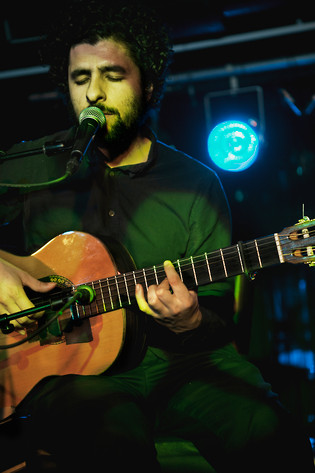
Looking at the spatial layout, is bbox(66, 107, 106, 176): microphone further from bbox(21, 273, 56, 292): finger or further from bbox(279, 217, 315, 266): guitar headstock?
bbox(279, 217, 315, 266): guitar headstock

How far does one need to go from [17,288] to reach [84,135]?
763 millimetres

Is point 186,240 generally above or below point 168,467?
above

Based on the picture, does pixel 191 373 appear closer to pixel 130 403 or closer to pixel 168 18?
pixel 130 403

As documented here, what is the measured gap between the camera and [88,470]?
171cm

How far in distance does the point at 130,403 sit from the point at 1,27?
10.7ft

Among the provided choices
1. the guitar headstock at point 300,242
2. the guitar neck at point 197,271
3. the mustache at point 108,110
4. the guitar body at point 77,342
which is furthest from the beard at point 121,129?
the guitar headstock at point 300,242

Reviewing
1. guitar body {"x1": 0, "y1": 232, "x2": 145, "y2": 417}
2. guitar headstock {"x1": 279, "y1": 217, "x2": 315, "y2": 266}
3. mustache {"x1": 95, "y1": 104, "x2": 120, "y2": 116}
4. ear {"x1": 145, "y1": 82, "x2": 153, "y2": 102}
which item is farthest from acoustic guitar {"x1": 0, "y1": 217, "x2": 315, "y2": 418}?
ear {"x1": 145, "y1": 82, "x2": 153, "y2": 102}

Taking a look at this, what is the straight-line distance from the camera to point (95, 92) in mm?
2354

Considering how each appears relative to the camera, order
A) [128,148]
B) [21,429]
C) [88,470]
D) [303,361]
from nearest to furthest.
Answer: [88,470] < [21,429] < [128,148] < [303,361]

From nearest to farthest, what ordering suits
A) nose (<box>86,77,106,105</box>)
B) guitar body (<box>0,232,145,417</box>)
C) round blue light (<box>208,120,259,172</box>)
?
guitar body (<box>0,232,145,417</box>) < nose (<box>86,77,106,105</box>) < round blue light (<box>208,120,259,172</box>)

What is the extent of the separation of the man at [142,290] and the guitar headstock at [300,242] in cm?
44

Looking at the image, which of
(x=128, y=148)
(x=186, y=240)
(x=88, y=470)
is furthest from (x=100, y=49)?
(x=88, y=470)

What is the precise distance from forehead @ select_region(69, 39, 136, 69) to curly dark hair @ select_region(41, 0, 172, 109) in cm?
4

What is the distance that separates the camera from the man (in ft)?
5.83
